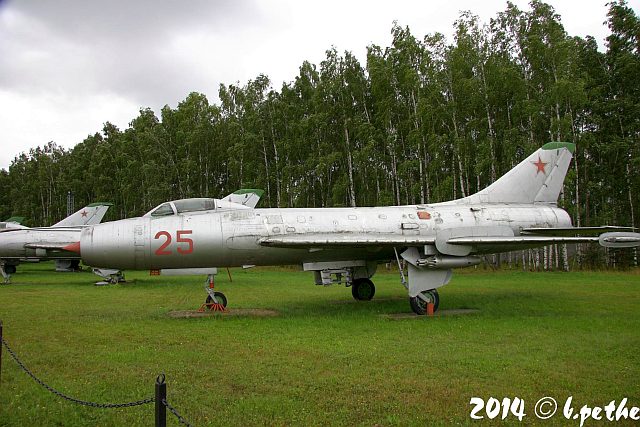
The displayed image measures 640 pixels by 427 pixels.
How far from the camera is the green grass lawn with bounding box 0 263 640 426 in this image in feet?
15.7

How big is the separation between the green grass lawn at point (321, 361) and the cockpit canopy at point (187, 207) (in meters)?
2.36

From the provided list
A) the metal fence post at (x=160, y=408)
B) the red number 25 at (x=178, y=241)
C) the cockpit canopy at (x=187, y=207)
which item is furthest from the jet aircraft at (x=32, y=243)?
the metal fence post at (x=160, y=408)

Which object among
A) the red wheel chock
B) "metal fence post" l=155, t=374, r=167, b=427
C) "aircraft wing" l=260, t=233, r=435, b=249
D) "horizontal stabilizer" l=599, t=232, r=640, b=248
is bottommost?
the red wheel chock

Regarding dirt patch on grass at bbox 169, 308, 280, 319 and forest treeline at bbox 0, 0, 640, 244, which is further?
forest treeline at bbox 0, 0, 640, 244

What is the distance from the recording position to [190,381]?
575cm

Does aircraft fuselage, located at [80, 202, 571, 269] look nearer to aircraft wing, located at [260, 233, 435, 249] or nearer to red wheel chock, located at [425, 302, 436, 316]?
aircraft wing, located at [260, 233, 435, 249]

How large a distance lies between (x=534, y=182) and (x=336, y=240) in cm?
628

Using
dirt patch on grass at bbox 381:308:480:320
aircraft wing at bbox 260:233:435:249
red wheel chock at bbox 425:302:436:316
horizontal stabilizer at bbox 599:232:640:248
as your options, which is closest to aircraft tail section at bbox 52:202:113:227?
aircraft wing at bbox 260:233:435:249

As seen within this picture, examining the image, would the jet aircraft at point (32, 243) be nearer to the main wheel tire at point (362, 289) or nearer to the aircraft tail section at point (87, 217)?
the aircraft tail section at point (87, 217)

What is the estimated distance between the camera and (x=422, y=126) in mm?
28969

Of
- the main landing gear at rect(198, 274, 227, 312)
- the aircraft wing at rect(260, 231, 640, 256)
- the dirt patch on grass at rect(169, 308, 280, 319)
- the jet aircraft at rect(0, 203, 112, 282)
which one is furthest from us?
the jet aircraft at rect(0, 203, 112, 282)

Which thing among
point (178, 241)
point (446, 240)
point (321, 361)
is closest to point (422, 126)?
point (446, 240)

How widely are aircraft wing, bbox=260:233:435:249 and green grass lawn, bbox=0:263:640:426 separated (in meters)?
→ 1.60

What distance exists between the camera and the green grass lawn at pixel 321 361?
15.7 ft
